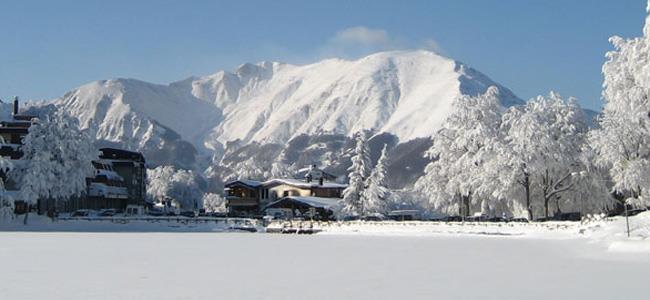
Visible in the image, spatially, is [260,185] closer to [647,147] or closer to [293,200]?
[293,200]

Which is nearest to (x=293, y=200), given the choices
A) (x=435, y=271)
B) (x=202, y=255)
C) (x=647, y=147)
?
(x=647, y=147)

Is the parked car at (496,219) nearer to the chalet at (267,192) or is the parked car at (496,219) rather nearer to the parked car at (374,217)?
the parked car at (374,217)

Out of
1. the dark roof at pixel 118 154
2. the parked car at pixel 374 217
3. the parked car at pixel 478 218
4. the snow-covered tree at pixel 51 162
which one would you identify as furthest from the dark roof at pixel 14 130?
the parked car at pixel 478 218

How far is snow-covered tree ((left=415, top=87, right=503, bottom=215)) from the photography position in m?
78.6

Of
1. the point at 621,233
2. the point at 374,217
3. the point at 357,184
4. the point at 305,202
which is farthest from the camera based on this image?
the point at 305,202

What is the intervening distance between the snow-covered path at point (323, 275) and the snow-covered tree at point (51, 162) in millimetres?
44420

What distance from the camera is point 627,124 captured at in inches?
2596

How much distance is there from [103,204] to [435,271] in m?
112

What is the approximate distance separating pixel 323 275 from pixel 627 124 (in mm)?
47592

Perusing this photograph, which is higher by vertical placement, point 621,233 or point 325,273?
point 621,233

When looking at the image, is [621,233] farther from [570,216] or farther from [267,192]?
[267,192]

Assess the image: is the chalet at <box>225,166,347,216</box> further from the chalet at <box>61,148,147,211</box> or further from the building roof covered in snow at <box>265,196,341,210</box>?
the chalet at <box>61,148,147,211</box>

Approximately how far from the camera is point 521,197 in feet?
260

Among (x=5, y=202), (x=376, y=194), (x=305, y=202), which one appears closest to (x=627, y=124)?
(x=376, y=194)
